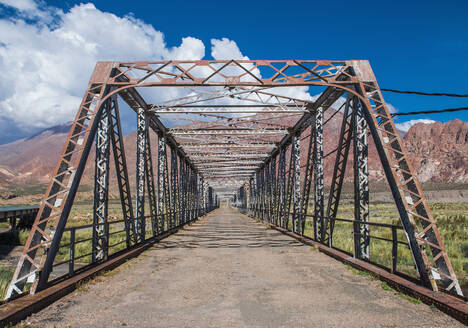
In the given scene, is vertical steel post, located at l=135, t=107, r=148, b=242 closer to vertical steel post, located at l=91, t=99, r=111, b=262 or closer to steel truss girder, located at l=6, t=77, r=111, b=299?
vertical steel post, located at l=91, t=99, r=111, b=262

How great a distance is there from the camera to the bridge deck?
4.91 metres

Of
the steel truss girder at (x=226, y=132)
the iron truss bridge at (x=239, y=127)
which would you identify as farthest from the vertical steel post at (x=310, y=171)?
the steel truss girder at (x=226, y=132)

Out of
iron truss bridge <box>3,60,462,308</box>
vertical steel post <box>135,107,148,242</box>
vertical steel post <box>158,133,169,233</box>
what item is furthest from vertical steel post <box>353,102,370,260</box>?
vertical steel post <box>158,133,169,233</box>

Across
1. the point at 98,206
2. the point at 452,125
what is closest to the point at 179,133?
the point at 98,206

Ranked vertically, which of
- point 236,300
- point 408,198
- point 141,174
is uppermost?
point 141,174

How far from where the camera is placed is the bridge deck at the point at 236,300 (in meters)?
4.91

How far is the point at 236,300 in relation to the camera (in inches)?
238

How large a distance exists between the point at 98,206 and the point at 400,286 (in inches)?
293

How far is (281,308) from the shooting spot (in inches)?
217

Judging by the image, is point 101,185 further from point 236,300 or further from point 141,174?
point 236,300

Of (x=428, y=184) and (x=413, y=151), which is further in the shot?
(x=413, y=151)

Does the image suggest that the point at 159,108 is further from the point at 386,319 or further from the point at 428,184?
the point at 428,184

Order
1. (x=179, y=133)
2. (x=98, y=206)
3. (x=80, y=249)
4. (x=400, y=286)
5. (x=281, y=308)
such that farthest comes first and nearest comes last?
(x=179, y=133)
(x=80, y=249)
(x=98, y=206)
(x=400, y=286)
(x=281, y=308)

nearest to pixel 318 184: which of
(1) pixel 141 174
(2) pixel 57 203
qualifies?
(1) pixel 141 174
